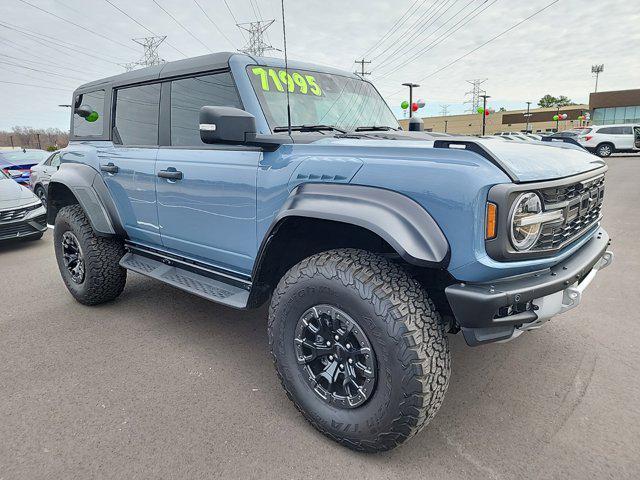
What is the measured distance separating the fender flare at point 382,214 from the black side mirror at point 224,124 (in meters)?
0.43

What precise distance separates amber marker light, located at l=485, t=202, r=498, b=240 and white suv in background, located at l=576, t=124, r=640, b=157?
25.2m

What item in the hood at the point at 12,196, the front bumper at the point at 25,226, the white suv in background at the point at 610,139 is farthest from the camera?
the white suv in background at the point at 610,139

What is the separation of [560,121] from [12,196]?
225ft

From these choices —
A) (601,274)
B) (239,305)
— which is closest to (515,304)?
(239,305)

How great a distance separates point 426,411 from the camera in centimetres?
191

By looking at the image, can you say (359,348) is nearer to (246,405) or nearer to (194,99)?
(246,405)

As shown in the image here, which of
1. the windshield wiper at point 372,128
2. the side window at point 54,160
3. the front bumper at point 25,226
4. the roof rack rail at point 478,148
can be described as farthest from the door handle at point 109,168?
the side window at point 54,160

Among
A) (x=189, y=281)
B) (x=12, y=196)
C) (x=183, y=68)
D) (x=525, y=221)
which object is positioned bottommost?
(x=189, y=281)

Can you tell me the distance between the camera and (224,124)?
216 centimetres

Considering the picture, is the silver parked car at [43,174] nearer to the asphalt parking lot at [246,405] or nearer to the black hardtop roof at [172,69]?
the black hardtop roof at [172,69]

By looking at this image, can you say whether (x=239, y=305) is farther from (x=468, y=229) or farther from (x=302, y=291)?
(x=468, y=229)

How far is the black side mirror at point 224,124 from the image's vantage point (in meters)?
2.15

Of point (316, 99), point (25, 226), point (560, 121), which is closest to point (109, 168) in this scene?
point (316, 99)

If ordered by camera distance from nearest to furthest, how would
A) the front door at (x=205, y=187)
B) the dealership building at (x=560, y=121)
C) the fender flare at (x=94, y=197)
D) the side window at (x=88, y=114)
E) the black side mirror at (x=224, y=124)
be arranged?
1. the black side mirror at (x=224, y=124)
2. the front door at (x=205, y=187)
3. the fender flare at (x=94, y=197)
4. the side window at (x=88, y=114)
5. the dealership building at (x=560, y=121)
